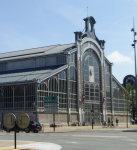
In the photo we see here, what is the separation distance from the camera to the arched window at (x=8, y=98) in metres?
52.2

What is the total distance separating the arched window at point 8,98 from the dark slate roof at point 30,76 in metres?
1.36

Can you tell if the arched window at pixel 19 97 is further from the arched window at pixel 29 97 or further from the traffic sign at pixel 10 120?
the traffic sign at pixel 10 120

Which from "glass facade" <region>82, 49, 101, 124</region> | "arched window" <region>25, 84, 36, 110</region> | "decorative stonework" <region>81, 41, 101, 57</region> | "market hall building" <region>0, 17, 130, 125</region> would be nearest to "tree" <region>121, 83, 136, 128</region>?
"market hall building" <region>0, 17, 130, 125</region>

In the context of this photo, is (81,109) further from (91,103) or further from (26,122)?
(26,122)

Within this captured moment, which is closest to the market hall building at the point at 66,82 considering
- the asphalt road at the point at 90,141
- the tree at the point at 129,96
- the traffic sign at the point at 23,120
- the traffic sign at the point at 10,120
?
the tree at the point at 129,96

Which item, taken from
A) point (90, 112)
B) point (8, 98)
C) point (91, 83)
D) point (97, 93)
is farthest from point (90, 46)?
point (8, 98)

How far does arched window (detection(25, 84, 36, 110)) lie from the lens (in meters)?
50.4

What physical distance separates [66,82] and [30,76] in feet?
23.9

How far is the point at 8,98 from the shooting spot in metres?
52.6

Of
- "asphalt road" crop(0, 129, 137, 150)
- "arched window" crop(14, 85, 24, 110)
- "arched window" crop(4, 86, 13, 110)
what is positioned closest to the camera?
"asphalt road" crop(0, 129, 137, 150)

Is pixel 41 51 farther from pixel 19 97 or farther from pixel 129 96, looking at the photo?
pixel 129 96

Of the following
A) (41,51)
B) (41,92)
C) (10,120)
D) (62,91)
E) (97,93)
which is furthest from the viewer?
(97,93)

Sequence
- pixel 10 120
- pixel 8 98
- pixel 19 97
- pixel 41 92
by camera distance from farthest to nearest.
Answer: pixel 8 98 < pixel 19 97 < pixel 41 92 < pixel 10 120

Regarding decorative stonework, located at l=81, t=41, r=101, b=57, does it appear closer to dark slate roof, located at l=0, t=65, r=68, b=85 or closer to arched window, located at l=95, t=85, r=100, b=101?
arched window, located at l=95, t=85, r=100, b=101
